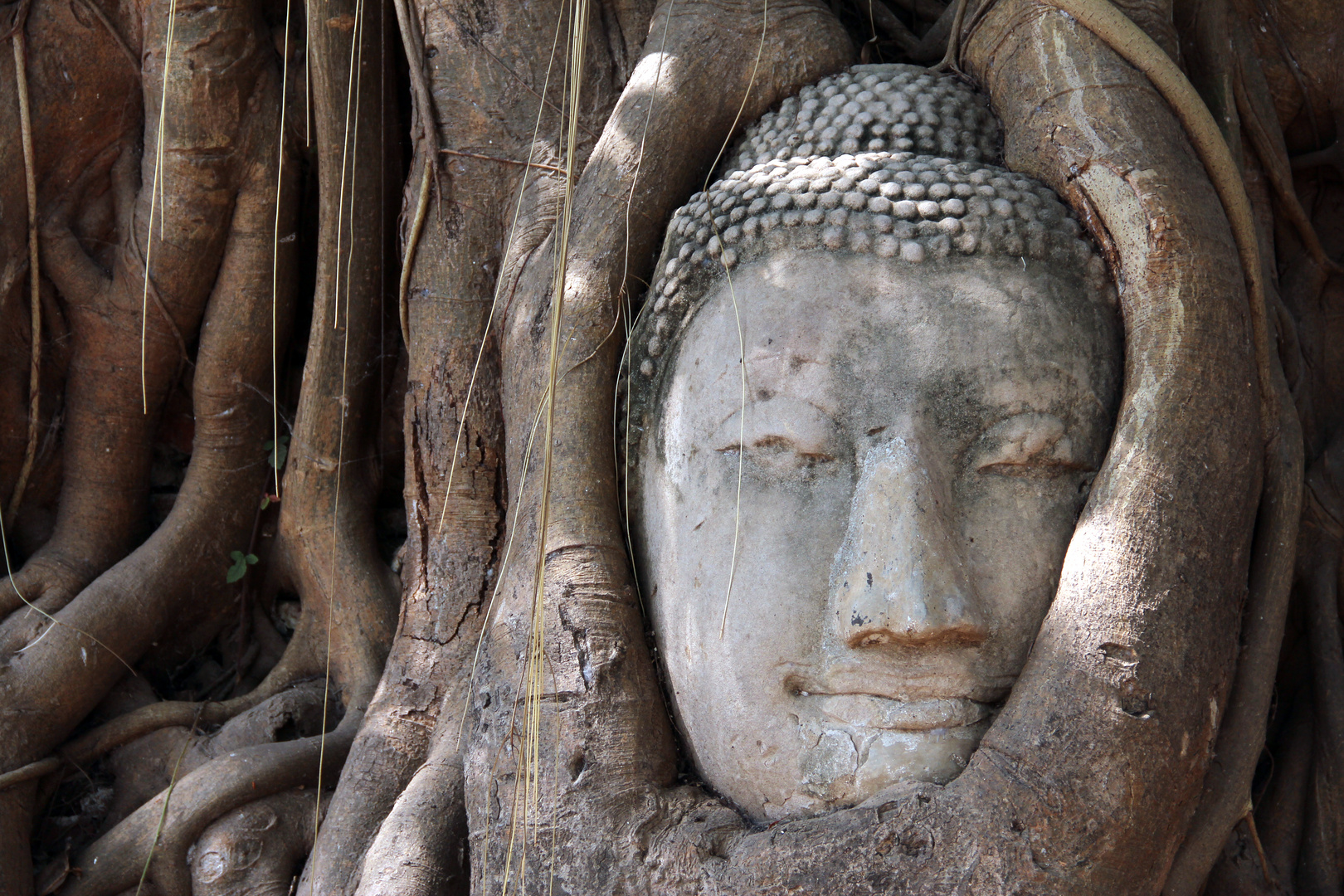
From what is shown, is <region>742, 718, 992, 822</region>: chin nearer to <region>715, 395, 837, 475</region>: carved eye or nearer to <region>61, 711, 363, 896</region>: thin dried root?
<region>715, 395, 837, 475</region>: carved eye

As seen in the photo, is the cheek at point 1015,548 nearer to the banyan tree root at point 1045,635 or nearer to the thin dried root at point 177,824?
the banyan tree root at point 1045,635

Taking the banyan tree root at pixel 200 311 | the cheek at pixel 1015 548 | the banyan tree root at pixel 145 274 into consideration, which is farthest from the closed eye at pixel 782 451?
the banyan tree root at pixel 145 274

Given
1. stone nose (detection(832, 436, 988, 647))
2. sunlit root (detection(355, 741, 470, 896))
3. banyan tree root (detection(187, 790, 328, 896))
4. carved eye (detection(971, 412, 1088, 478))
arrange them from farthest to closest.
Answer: banyan tree root (detection(187, 790, 328, 896)) < sunlit root (detection(355, 741, 470, 896)) < carved eye (detection(971, 412, 1088, 478)) < stone nose (detection(832, 436, 988, 647))

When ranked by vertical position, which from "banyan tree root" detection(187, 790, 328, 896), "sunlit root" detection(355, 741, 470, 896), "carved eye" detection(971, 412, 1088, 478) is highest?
"carved eye" detection(971, 412, 1088, 478)

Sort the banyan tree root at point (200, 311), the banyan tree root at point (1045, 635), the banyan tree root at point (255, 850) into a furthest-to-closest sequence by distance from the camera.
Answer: the banyan tree root at point (200, 311) < the banyan tree root at point (255, 850) < the banyan tree root at point (1045, 635)

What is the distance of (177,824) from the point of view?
2.35 metres

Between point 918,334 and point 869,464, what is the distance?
0.72ft

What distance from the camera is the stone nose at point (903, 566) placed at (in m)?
1.60

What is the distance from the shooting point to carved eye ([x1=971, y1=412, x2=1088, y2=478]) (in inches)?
67.5

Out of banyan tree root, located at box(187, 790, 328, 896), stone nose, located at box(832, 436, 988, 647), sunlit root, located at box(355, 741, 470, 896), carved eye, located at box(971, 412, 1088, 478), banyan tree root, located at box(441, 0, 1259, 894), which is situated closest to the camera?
banyan tree root, located at box(441, 0, 1259, 894)

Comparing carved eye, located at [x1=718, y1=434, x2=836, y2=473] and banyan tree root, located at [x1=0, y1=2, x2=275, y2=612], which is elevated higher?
banyan tree root, located at [x1=0, y1=2, x2=275, y2=612]

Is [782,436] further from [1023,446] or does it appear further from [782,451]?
[1023,446]

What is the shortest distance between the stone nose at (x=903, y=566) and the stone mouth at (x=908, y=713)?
9cm

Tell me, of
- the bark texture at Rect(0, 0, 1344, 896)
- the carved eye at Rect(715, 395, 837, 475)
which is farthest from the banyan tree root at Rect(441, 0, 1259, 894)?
the carved eye at Rect(715, 395, 837, 475)
